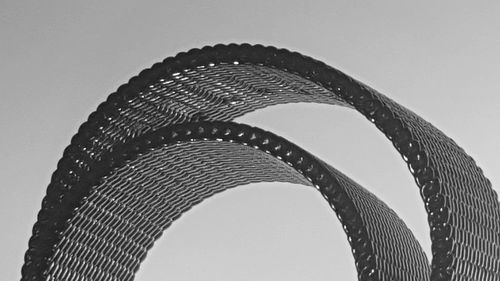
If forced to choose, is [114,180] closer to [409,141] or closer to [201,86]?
[201,86]

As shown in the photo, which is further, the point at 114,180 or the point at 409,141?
the point at 114,180

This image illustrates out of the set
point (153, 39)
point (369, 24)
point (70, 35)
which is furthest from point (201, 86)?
point (70, 35)

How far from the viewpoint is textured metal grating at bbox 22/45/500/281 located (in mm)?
1002

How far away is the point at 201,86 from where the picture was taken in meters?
1.18

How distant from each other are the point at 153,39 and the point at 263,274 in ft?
1.43

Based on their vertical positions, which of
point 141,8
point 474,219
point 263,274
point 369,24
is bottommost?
point 474,219

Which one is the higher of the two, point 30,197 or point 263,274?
point 30,197

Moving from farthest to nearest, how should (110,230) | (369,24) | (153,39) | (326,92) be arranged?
(153,39) → (369,24) → (110,230) → (326,92)

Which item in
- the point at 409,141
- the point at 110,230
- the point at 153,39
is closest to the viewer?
the point at 409,141

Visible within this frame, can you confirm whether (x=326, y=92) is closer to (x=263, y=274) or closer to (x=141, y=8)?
(x=263, y=274)

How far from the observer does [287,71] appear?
1.08 metres

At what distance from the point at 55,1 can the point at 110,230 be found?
2.15 ft

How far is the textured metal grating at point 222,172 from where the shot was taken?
3.29 feet

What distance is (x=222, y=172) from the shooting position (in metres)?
1.29
